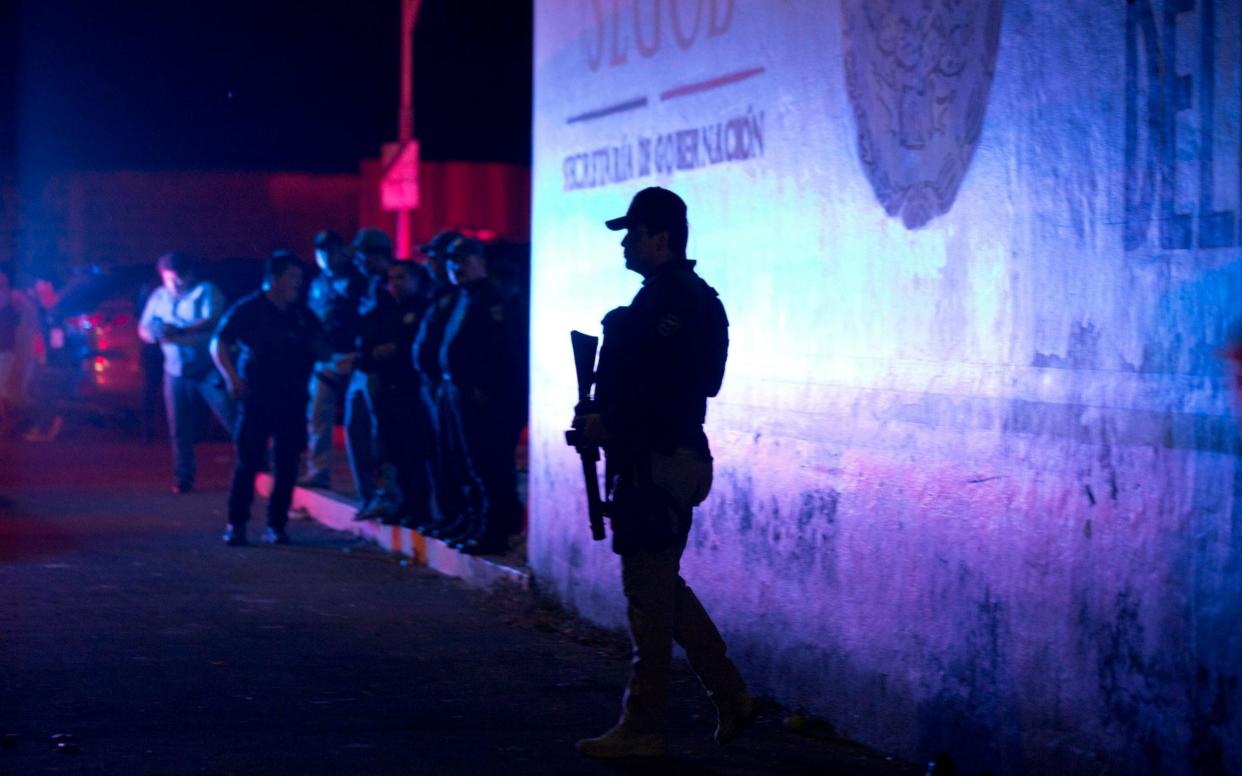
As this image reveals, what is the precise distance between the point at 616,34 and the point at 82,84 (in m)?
18.2

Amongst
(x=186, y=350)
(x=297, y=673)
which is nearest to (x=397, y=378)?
(x=186, y=350)

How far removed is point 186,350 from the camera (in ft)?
49.8

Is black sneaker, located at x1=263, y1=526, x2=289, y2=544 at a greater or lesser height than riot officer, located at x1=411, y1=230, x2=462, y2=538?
lesser

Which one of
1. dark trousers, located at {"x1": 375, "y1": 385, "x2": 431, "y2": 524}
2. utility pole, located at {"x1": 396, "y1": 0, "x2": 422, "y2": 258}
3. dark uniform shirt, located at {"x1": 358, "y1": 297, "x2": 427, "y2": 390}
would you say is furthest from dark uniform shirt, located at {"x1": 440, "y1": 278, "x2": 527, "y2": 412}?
utility pole, located at {"x1": 396, "y1": 0, "x2": 422, "y2": 258}

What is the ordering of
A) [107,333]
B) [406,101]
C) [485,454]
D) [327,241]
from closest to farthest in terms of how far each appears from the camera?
1. [485,454]
2. [327,241]
3. [406,101]
4. [107,333]

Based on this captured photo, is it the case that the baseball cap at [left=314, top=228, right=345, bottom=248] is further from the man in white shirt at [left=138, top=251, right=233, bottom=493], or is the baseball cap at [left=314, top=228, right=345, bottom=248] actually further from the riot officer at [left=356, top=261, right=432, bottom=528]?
the riot officer at [left=356, top=261, right=432, bottom=528]

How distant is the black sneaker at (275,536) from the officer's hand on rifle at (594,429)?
6.72 m

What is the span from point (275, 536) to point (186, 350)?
130 inches

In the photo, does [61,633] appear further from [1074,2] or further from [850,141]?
[1074,2]

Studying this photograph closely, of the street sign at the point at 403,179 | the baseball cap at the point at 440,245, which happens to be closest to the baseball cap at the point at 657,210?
the baseball cap at the point at 440,245

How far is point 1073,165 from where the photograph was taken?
17.6ft

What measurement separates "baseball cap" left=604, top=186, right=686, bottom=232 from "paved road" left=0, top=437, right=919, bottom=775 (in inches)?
75.2

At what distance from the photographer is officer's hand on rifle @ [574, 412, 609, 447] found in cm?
615

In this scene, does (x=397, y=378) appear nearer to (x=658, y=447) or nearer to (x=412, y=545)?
(x=412, y=545)
